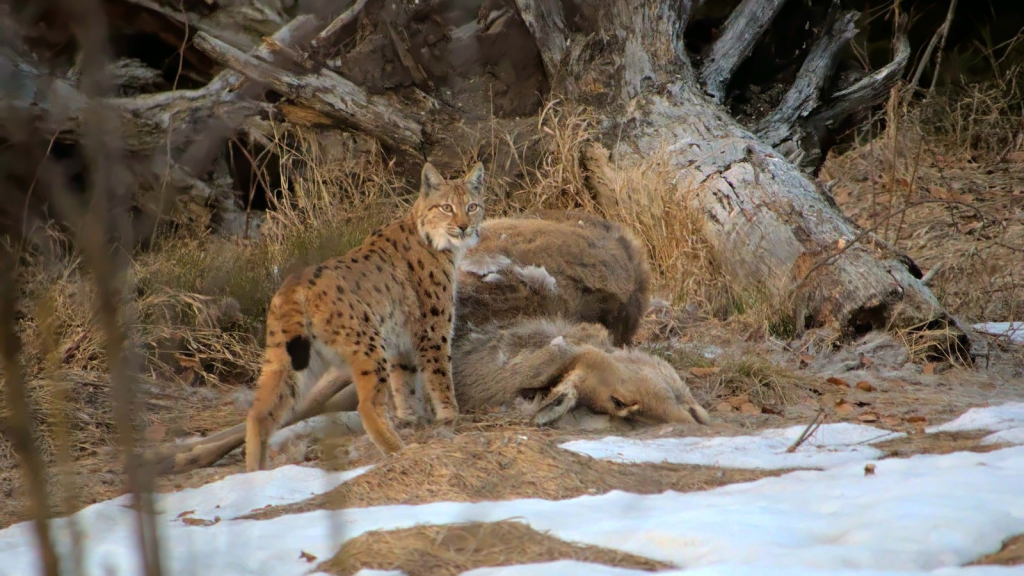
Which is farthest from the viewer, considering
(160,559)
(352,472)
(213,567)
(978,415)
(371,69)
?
(371,69)

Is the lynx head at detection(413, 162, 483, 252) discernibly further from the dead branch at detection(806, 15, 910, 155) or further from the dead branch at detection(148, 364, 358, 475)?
the dead branch at detection(806, 15, 910, 155)

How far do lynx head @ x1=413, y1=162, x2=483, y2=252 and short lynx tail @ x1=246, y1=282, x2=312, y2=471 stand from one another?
3.97ft

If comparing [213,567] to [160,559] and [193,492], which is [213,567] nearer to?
[193,492]

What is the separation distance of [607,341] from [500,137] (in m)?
4.00

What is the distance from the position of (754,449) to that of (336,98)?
528 centimetres

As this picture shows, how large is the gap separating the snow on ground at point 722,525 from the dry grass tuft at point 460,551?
0.21 ft

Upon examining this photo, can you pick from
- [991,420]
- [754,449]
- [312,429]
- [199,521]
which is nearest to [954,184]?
[991,420]

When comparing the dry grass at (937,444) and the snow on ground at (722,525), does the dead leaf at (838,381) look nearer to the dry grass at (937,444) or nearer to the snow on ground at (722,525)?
the dry grass at (937,444)

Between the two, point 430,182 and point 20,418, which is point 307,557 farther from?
point 430,182

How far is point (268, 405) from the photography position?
4656 mm

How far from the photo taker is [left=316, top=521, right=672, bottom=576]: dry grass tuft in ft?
9.84

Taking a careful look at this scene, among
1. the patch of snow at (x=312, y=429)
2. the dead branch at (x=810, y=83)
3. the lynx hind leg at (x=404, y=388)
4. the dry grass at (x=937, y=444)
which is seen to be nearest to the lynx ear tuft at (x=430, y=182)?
the lynx hind leg at (x=404, y=388)

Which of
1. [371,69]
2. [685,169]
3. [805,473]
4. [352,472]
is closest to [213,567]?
[352,472]

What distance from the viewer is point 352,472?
4.36m
